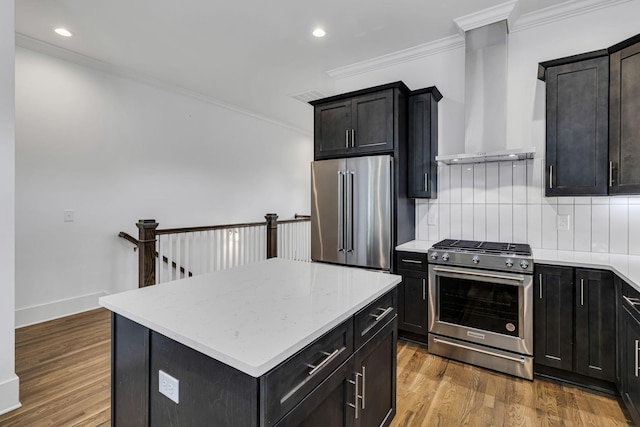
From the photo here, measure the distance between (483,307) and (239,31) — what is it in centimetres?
333

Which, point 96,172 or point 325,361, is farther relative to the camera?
point 96,172

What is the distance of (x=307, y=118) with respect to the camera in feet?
20.7

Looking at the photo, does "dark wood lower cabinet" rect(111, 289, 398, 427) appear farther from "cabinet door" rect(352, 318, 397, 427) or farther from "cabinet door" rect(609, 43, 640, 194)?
"cabinet door" rect(609, 43, 640, 194)

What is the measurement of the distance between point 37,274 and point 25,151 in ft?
4.23

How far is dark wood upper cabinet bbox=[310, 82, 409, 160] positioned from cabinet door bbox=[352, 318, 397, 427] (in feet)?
6.17

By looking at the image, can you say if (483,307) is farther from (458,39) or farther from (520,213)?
(458,39)

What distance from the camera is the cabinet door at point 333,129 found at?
3.26 meters

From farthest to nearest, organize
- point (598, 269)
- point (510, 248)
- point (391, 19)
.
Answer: point (391, 19) → point (510, 248) → point (598, 269)

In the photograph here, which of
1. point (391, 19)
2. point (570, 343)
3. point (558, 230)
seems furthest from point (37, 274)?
point (558, 230)

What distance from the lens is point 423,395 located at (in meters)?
2.21

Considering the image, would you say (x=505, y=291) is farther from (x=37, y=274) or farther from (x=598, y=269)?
(x=37, y=274)

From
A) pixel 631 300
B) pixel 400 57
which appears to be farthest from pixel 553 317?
pixel 400 57

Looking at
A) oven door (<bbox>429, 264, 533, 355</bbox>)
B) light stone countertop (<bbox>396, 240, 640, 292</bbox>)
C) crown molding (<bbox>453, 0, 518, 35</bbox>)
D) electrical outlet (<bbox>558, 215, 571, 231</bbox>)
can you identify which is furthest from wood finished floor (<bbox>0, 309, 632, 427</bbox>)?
crown molding (<bbox>453, 0, 518, 35</bbox>)

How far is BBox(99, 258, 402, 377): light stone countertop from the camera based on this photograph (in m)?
0.94
